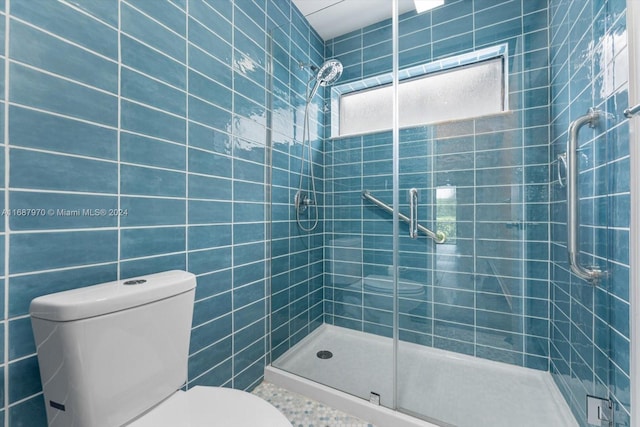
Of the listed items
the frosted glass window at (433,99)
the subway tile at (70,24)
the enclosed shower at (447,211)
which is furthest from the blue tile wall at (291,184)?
the subway tile at (70,24)

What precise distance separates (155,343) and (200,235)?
48cm

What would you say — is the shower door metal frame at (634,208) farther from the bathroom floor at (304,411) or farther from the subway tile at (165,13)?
the subway tile at (165,13)

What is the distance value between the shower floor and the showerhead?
175cm

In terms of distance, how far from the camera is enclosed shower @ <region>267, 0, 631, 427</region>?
1204 millimetres

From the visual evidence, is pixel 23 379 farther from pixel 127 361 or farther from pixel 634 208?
pixel 634 208

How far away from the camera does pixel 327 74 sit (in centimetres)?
192

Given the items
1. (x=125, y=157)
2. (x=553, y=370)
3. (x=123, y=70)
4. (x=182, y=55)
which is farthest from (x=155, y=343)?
(x=553, y=370)

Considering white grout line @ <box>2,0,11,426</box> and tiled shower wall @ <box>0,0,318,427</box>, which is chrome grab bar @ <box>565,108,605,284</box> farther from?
white grout line @ <box>2,0,11,426</box>

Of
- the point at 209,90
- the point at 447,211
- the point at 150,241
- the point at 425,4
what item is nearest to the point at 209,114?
the point at 209,90

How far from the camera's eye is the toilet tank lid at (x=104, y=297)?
25.1 inches

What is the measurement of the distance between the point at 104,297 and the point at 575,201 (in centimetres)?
174

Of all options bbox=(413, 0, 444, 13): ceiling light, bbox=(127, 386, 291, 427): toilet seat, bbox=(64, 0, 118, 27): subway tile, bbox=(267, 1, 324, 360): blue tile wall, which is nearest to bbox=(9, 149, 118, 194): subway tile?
bbox=(64, 0, 118, 27): subway tile

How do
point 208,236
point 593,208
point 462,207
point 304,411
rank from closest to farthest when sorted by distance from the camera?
point 593,208
point 208,236
point 304,411
point 462,207

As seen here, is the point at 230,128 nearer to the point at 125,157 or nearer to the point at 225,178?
the point at 225,178
